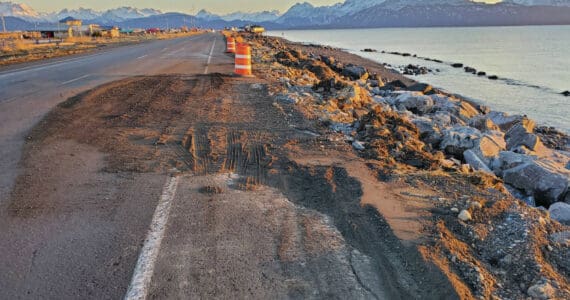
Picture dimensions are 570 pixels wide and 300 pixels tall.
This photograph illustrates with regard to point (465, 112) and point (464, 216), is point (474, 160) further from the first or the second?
point (465, 112)

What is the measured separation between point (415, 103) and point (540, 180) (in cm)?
816

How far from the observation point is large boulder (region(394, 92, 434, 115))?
575 inches

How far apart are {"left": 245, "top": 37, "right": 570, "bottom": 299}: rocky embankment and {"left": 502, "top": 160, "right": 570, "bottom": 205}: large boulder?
0.05ft

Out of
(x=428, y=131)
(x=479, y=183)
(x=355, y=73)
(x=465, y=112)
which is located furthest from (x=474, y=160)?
(x=355, y=73)

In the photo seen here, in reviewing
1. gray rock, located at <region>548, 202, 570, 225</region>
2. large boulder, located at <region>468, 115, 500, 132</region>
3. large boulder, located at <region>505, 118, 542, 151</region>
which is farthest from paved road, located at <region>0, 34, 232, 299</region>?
large boulder, located at <region>468, 115, 500, 132</region>

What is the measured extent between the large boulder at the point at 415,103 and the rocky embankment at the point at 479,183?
37cm

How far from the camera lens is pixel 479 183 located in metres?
5.40

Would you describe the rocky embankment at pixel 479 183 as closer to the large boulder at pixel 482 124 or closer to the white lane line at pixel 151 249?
the large boulder at pixel 482 124

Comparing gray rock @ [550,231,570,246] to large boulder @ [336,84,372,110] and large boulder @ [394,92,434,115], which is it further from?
large boulder @ [394,92,434,115]

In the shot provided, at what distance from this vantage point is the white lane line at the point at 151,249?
3123 mm

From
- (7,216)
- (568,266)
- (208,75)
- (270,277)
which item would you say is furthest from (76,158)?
(208,75)

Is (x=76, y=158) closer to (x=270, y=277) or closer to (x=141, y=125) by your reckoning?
(x=141, y=125)

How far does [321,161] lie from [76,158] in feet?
11.8

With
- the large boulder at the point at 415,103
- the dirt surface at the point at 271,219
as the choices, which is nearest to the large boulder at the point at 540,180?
the dirt surface at the point at 271,219
